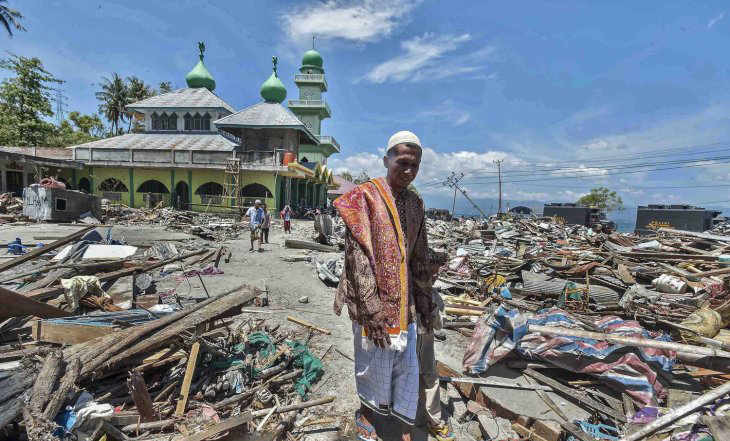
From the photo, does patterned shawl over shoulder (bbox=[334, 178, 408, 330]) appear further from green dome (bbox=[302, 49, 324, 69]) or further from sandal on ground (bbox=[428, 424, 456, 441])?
green dome (bbox=[302, 49, 324, 69])

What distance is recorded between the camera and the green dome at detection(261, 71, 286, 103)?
26.3 m

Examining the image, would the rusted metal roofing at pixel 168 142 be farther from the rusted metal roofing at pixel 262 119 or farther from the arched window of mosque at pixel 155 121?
the rusted metal roofing at pixel 262 119

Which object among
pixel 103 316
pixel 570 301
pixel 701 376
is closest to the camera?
pixel 701 376

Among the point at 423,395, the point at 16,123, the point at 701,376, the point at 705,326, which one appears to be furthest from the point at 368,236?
the point at 16,123

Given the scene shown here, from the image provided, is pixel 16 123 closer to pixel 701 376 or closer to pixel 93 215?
pixel 93 215

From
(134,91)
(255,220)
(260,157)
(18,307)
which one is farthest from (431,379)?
(134,91)

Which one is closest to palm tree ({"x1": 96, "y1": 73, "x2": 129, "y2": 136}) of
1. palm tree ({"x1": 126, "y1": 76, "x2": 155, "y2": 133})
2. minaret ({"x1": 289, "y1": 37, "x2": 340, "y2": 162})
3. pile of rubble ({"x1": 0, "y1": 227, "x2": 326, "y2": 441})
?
palm tree ({"x1": 126, "y1": 76, "x2": 155, "y2": 133})

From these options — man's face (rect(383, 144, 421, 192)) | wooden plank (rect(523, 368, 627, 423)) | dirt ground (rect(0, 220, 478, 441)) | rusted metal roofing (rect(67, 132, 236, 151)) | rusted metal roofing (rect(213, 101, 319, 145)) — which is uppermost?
rusted metal roofing (rect(213, 101, 319, 145))

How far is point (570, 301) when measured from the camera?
20.8 feet

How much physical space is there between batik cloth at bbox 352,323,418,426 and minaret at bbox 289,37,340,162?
110 ft

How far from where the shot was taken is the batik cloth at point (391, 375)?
2373 mm

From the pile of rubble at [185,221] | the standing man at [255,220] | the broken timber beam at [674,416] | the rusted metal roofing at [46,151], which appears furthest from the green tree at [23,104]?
the broken timber beam at [674,416]

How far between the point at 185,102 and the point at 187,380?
94.1 ft

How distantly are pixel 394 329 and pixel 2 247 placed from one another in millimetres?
12689
